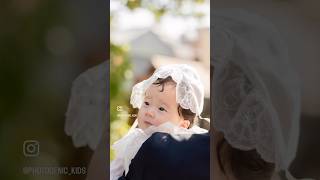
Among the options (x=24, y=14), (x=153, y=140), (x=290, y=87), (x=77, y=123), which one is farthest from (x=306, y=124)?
(x=24, y=14)

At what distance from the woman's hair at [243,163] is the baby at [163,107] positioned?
166 millimetres

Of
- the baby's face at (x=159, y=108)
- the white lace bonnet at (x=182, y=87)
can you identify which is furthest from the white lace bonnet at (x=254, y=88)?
the baby's face at (x=159, y=108)

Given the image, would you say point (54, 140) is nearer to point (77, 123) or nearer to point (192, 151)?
point (77, 123)

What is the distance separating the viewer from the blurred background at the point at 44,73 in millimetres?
2203

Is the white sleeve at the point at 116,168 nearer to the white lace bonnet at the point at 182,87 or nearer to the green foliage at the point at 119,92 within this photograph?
the green foliage at the point at 119,92

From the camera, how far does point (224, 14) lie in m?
2.21

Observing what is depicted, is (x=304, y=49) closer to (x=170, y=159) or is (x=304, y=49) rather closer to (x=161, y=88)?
(x=161, y=88)

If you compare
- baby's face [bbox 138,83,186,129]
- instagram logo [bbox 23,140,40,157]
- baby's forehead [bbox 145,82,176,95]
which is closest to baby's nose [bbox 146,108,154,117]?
baby's face [bbox 138,83,186,129]

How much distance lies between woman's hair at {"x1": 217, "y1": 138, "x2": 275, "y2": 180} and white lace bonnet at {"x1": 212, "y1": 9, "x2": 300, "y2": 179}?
0.10ft

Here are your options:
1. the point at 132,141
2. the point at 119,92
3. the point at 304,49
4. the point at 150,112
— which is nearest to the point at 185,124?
the point at 150,112

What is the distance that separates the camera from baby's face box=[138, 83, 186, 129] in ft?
7.09

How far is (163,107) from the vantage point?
2170 millimetres

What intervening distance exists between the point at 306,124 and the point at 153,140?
0.91 metres

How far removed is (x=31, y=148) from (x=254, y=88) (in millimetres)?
1343
